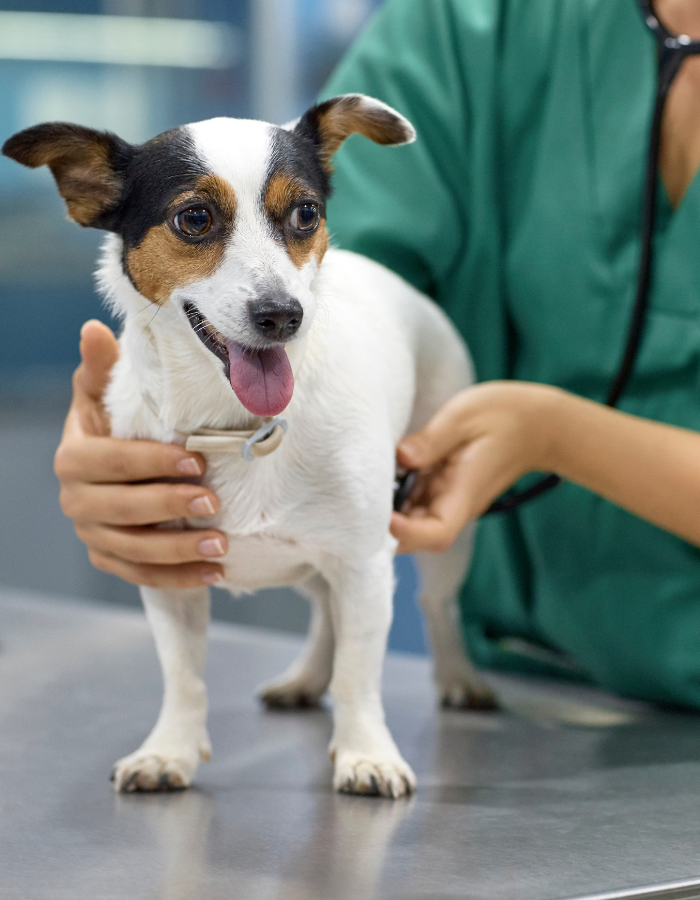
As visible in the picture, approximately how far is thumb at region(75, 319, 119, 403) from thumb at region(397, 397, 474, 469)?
321 millimetres

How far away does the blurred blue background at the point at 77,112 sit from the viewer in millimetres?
3100

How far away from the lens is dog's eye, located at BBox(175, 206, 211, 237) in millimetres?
906

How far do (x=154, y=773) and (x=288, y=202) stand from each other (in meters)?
0.54

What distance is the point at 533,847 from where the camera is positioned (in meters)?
0.84

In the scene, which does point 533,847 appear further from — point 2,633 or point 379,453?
point 2,633

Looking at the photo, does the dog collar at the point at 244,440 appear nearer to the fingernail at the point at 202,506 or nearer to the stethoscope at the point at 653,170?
the fingernail at the point at 202,506

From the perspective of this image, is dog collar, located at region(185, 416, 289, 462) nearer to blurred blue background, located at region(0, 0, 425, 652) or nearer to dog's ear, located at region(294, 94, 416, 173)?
dog's ear, located at region(294, 94, 416, 173)

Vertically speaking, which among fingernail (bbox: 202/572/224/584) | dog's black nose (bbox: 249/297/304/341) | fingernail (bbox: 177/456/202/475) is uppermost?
dog's black nose (bbox: 249/297/304/341)

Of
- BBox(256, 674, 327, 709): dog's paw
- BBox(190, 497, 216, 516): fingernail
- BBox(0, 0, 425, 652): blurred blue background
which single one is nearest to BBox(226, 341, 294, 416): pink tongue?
BBox(190, 497, 216, 516): fingernail

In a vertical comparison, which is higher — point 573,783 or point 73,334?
point 573,783

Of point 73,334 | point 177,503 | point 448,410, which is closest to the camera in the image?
point 177,503

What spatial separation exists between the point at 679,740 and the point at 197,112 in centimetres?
303

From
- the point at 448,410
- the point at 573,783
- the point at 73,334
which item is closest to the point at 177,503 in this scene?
the point at 448,410

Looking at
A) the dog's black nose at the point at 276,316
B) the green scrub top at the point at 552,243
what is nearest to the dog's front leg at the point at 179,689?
the dog's black nose at the point at 276,316
